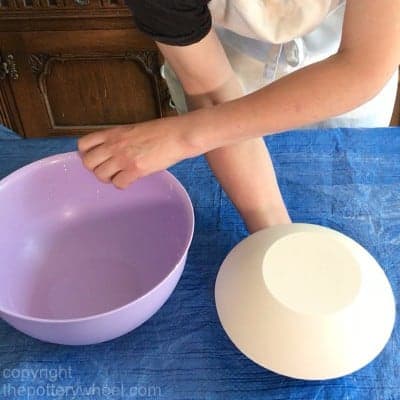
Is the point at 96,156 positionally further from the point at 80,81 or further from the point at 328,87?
the point at 80,81

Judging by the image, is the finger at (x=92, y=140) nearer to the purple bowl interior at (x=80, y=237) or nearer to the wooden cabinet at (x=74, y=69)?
the purple bowl interior at (x=80, y=237)

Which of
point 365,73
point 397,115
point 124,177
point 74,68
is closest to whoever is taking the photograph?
point 365,73

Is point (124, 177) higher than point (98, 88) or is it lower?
higher

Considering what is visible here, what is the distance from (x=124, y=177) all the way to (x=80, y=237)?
20 centimetres

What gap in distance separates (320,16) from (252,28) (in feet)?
0.31

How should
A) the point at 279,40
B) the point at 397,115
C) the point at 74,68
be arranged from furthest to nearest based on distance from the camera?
the point at 397,115 < the point at 74,68 < the point at 279,40

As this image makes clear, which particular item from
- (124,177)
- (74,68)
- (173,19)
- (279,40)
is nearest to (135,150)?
(124,177)

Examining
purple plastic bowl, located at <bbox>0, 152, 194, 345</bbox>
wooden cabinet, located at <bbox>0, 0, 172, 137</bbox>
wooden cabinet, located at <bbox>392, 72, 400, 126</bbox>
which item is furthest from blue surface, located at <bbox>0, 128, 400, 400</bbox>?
wooden cabinet, located at <bbox>392, 72, 400, 126</bbox>

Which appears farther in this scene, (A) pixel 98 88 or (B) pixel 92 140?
(A) pixel 98 88

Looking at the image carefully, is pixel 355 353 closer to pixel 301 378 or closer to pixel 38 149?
pixel 301 378

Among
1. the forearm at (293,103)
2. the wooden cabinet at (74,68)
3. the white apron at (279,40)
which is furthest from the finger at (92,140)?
the wooden cabinet at (74,68)

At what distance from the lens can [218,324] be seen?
0.68m

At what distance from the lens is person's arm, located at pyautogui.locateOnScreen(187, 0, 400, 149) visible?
54cm

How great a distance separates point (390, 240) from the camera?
75 cm
